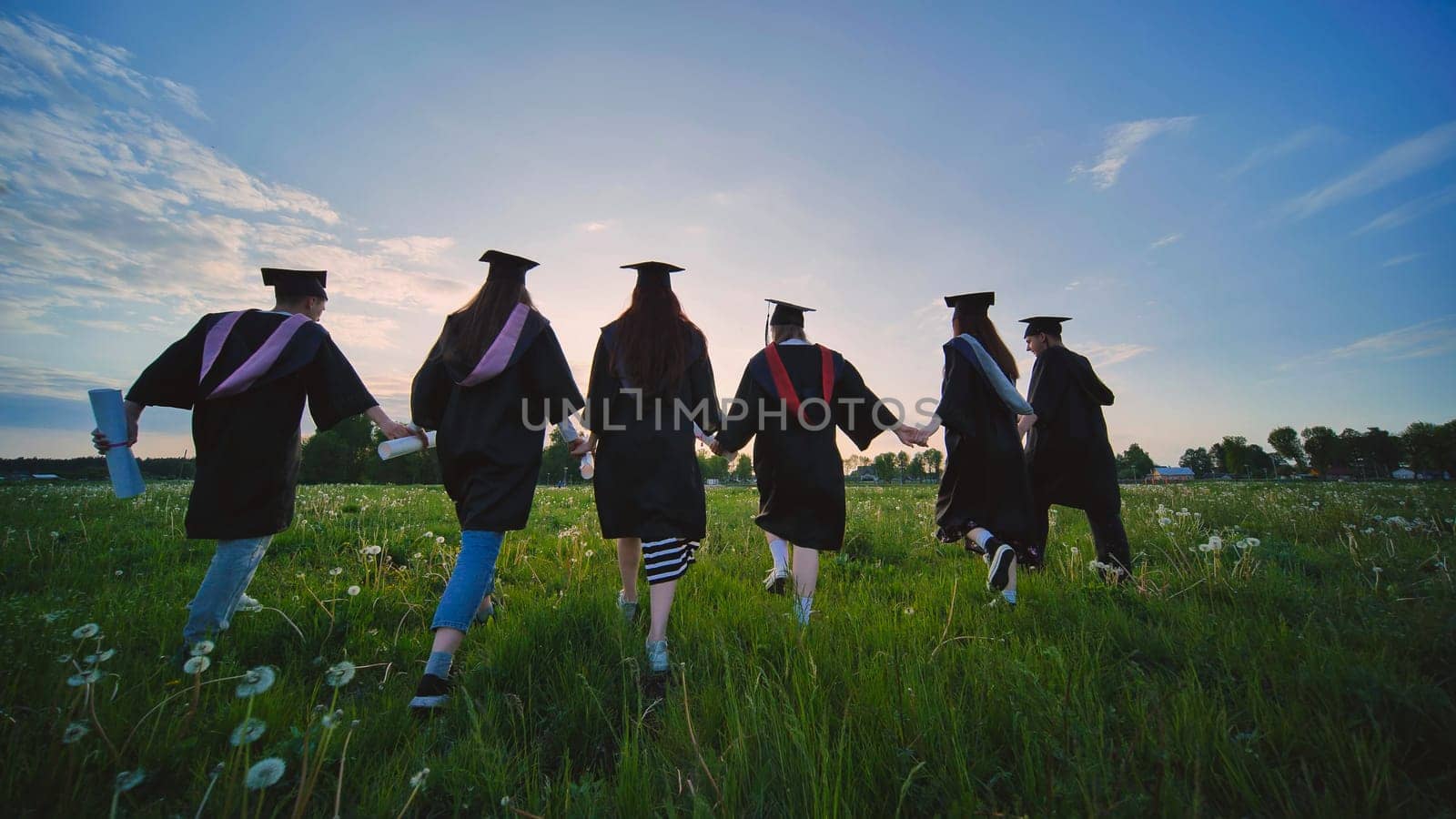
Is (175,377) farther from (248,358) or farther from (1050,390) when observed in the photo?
(1050,390)

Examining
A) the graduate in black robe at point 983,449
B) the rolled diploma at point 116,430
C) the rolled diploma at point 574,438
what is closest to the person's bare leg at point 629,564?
the rolled diploma at point 574,438

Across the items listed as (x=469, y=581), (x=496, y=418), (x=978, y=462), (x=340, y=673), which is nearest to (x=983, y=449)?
(x=978, y=462)

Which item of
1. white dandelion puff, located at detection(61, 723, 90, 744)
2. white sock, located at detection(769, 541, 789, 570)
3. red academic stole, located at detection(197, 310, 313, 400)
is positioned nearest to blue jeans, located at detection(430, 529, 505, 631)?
white dandelion puff, located at detection(61, 723, 90, 744)

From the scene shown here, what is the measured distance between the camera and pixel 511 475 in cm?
370

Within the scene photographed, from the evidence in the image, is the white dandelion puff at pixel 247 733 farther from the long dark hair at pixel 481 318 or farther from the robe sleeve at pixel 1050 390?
the robe sleeve at pixel 1050 390

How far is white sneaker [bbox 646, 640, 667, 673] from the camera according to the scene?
342cm

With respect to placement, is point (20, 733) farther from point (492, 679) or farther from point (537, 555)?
point (537, 555)

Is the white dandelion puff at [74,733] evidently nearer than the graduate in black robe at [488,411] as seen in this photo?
Yes

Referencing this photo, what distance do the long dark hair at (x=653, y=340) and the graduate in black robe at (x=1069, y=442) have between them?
396 cm

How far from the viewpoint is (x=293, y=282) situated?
13.9 ft

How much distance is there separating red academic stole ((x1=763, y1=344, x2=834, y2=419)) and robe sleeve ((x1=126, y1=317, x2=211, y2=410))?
4.42 m

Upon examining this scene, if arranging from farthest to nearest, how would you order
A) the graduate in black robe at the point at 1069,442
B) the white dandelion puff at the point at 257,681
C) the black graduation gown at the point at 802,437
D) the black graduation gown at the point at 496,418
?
1. the graduate in black robe at the point at 1069,442
2. the black graduation gown at the point at 802,437
3. the black graduation gown at the point at 496,418
4. the white dandelion puff at the point at 257,681

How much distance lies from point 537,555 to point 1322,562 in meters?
8.34

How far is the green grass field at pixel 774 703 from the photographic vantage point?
1.96 m
